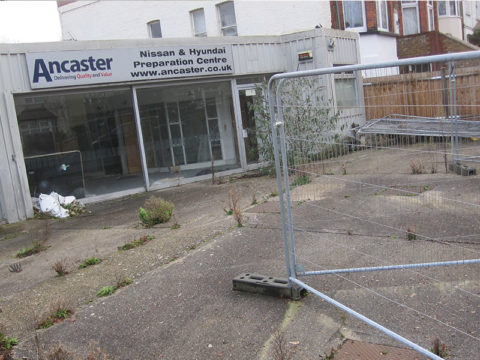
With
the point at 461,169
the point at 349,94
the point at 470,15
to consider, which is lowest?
the point at 461,169

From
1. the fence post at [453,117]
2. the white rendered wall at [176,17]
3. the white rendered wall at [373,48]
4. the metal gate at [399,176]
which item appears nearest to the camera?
the fence post at [453,117]

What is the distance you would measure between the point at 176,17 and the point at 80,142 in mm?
14577

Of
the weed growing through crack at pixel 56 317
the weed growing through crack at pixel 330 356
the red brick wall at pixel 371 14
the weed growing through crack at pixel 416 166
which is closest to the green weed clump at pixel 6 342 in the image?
the weed growing through crack at pixel 56 317

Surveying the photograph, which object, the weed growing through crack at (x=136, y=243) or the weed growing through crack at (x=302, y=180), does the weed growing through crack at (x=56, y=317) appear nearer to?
the weed growing through crack at (x=136, y=243)

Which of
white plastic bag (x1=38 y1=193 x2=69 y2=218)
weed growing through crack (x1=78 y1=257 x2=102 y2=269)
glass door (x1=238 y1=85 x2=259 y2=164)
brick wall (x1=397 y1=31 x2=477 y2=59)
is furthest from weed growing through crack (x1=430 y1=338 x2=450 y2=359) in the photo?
brick wall (x1=397 y1=31 x2=477 y2=59)

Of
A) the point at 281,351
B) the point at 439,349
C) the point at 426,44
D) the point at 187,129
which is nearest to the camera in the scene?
the point at 281,351

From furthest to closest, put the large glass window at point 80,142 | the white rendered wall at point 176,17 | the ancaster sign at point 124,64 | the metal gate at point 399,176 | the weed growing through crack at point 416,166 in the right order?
the white rendered wall at point 176,17 < the large glass window at point 80,142 < the ancaster sign at point 124,64 < the weed growing through crack at point 416,166 < the metal gate at point 399,176

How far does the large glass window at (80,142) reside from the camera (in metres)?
10.6

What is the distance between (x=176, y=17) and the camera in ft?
79.4

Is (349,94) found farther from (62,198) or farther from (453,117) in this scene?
(62,198)

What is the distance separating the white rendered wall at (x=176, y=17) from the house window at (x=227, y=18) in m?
0.25

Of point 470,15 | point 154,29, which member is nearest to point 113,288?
point 154,29

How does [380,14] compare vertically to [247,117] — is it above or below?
above

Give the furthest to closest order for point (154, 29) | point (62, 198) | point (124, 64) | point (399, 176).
A: point (154, 29) → point (124, 64) → point (62, 198) → point (399, 176)
